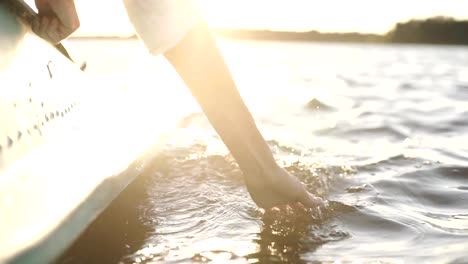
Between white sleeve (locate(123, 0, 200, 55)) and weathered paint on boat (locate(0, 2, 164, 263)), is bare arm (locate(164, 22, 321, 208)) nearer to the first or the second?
white sleeve (locate(123, 0, 200, 55))

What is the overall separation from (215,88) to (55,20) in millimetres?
710

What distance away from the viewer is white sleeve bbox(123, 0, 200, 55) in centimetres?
192

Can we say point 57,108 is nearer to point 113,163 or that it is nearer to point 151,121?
point 113,163

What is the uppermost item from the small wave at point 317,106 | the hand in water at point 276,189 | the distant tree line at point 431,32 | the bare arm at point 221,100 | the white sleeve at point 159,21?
the white sleeve at point 159,21

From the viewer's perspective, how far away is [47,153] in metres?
2.05

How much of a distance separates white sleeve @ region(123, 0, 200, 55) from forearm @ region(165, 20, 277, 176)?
78mm

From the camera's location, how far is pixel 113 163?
255 cm

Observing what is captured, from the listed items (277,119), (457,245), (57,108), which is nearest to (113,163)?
(57,108)

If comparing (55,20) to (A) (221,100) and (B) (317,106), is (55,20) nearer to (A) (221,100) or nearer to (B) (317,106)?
(A) (221,100)

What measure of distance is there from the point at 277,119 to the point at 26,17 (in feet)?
12.7

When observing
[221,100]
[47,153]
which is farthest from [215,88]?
[47,153]

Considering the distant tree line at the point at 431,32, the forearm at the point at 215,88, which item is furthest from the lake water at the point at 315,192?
the distant tree line at the point at 431,32

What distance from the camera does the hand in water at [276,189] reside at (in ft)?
7.55

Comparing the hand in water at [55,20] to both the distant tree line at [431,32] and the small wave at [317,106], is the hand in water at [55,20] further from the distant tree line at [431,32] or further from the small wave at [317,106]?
the distant tree line at [431,32]
